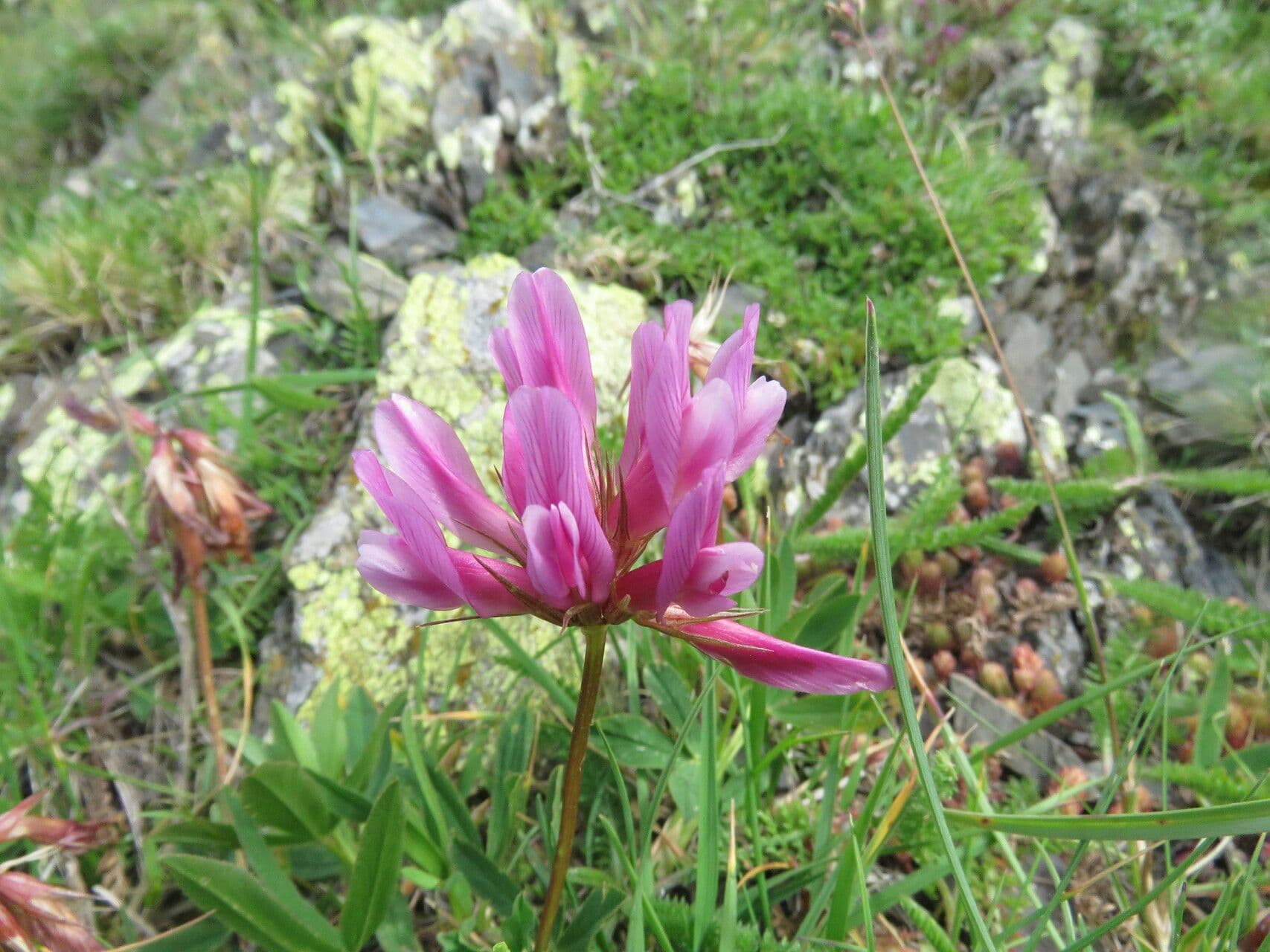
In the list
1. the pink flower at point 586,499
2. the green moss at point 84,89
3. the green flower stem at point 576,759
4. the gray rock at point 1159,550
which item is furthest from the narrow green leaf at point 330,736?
the green moss at point 84,89

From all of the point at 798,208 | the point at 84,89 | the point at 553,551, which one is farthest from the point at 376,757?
the point at 84,89

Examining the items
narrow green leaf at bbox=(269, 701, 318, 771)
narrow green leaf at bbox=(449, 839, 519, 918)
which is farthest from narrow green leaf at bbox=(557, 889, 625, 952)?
narrow green leaf at bbox=(269, 701, 318, 771)

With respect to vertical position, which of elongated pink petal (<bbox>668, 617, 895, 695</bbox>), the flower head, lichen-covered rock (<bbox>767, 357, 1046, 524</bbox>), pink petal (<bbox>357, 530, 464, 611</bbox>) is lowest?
lichen-covered rock (<bbox>767, 357, 1046, 524</bbox>)

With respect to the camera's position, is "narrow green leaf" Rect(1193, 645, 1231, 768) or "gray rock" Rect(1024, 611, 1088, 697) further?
"gray rock" Rect(1024, 611, 1088, 697)

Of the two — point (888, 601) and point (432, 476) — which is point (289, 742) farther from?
point (888, 601)

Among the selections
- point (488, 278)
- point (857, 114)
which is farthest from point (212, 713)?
point (857, 114)

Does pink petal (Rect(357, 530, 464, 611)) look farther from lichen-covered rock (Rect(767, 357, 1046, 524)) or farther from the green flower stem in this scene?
lichen-covered rock (Rect(767, 357, 1046, 524))

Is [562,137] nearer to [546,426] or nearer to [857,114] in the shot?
[857,114]
